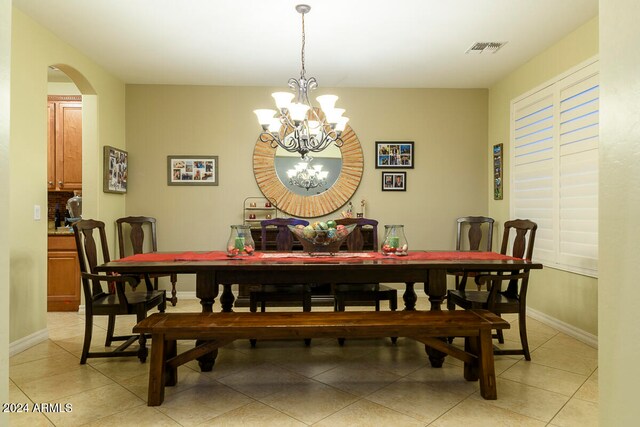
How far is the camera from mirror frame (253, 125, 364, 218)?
4977mm

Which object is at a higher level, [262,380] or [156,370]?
[156,370]

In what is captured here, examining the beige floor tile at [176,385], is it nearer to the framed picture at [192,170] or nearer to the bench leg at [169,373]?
the bench leg at [169,373]

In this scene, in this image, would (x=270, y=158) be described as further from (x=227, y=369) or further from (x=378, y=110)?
(x=227, y=369)

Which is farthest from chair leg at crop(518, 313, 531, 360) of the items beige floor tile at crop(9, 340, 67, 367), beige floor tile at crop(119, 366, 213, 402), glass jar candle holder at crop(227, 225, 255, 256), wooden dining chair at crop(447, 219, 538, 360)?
beige floor tile at crop(9, 340, 67, 367)

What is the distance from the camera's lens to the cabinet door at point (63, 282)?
167 inches

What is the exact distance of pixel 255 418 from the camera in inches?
80.8

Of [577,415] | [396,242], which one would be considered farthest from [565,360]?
[396,242]

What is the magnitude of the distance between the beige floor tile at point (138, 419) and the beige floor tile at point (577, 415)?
1940 mm

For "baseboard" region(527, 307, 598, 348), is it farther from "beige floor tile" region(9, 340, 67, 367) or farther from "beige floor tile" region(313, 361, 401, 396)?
"beige floor tile" region(9, 340, 67, 367)

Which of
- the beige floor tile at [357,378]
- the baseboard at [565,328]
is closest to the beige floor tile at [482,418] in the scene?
the beige floor tile at [357,378]

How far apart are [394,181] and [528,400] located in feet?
10.5

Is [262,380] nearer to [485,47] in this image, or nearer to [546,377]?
[546,377]

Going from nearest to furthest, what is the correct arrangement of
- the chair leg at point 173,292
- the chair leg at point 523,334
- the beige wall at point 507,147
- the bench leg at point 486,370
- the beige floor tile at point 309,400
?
1. the beige floor tile at point 309,400
2. the bench leg at point 486,370
3. the chair leg at point 523,334
4. the beige wall at point 507,147
5. the chair leg at point 173,292

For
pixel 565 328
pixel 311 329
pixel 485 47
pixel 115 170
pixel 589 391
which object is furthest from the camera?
pixel 115 170
